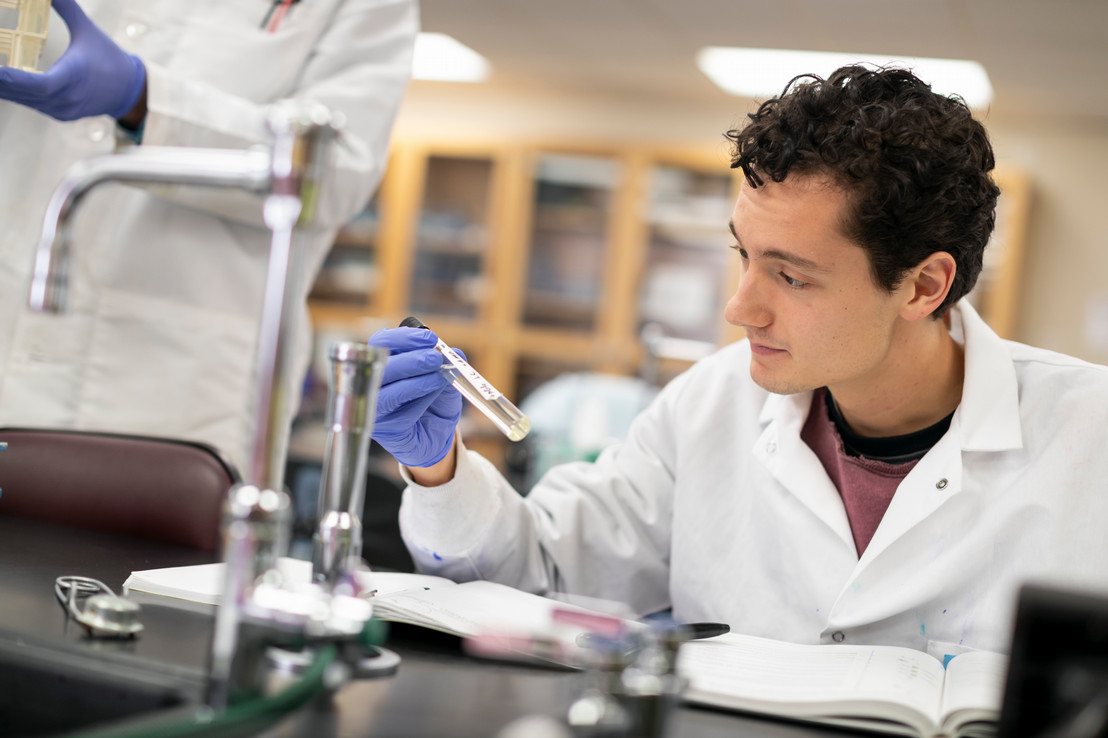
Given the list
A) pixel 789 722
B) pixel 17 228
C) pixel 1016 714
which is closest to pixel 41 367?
pixel 17 228

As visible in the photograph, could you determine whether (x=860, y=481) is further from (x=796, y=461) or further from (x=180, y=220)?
(x=180, y=220)

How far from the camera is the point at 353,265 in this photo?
18.6 ft

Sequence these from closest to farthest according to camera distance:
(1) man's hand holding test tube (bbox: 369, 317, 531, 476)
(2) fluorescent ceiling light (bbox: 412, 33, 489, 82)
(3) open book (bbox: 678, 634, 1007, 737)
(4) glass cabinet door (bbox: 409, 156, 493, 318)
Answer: (3) open book (bbox: 678, 634, 1007, 737) → (1) man's hand holding test tube (bbox: 369, 317, 531, 476) → (2) fluorescent ceiling light (bbox: 412, 33, 489, 82) → (4) glass cabinet door (bbox: 409, 156, 493, 318)

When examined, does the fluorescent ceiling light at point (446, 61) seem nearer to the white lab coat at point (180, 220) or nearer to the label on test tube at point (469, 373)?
the white lab coat at point (180, 220)

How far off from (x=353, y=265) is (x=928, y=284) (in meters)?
4.71

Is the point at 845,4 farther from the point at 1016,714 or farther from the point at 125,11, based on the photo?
the point at 1016,714

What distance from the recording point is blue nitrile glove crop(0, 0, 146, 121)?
3.78 feet

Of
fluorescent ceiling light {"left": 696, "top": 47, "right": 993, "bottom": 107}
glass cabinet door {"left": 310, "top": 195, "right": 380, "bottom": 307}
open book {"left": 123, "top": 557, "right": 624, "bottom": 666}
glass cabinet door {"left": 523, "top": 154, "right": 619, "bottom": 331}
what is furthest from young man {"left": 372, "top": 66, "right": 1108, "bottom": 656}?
glass cabinet door {"left": 310, "top": 195, "right": 380, "bottom": 307}

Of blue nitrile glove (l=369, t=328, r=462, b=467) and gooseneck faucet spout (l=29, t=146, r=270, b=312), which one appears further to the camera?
blue nitrile glove (l=369, t=328, r=462, b=467)

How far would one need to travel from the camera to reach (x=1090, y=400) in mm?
1136

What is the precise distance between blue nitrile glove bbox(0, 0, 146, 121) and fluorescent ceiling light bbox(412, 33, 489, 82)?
3.28 meters

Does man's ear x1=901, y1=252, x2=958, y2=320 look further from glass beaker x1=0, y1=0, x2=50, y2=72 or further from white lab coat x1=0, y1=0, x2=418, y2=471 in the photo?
glass beaker x1=0, y1=0, x2=50, y2=72

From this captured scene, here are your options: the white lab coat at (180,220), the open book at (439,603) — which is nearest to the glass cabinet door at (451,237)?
the white lab coat at (180,220)

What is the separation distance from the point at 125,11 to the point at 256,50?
0.18 meters
